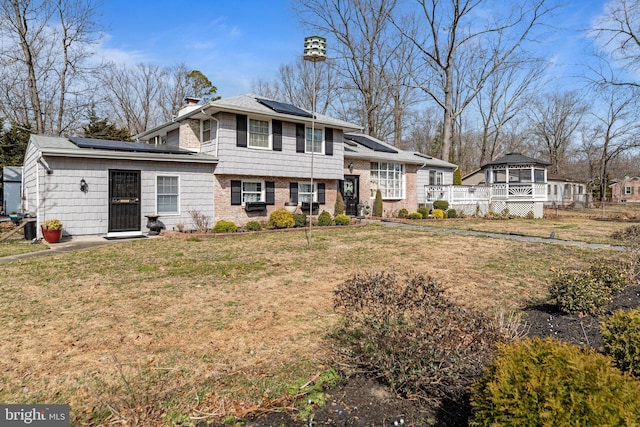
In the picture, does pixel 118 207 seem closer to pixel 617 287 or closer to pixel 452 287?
pixel 452 287

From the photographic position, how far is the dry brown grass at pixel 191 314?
2867mm

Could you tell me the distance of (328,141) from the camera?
649 inches

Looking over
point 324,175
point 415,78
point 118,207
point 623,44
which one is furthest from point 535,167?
point 118,207

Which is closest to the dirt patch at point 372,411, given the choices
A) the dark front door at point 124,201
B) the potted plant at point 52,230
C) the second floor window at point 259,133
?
the potted plant at point 52,230

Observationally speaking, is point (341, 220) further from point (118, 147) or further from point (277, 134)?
point (118, 147)

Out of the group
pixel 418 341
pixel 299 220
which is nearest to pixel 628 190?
pixel 299 220

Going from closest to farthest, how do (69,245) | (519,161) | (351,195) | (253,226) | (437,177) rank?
1. (69,245)
2. (253,226)
3. (351,195)
4. (519,161)
5. (437,177)

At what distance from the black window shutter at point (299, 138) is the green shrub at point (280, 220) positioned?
10.0 feet

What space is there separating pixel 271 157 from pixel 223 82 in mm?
21923

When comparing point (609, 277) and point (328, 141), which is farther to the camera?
point (328, 141)

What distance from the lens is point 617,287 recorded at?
4.84 m

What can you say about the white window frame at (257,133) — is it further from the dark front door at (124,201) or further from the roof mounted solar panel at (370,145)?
the roof mounted solar panel at (370,145)

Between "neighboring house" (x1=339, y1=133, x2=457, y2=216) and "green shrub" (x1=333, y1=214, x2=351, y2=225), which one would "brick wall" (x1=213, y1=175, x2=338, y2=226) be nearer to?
"green shrub" (x1=333, y1=214, x2=351, y2=225)

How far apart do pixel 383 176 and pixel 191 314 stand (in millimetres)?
16539
